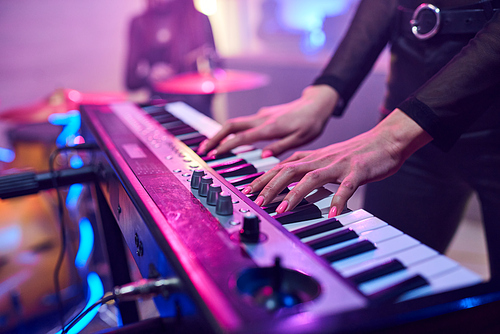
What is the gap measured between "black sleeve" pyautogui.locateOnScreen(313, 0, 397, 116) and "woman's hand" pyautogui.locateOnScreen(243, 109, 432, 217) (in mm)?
335

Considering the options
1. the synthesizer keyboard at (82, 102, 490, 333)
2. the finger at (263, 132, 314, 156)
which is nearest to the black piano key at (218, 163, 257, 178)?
the synthesizer keyboard at (82, 102, 490, 333)

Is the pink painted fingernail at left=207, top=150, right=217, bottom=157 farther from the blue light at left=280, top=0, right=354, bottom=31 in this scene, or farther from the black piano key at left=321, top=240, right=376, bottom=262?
the blue light at left=280, top=0, right=354, bottom=31

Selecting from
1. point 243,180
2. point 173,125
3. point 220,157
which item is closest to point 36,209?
point 173,125

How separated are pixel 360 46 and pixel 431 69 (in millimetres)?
200

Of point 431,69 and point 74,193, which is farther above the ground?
point 431,69

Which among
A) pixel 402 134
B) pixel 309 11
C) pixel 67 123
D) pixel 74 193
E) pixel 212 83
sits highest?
pixel 309 11

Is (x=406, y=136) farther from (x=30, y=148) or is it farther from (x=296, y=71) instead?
(x=296, y=71)

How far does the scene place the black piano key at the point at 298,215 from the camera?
0.54 metres

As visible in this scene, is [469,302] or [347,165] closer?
[469,302]

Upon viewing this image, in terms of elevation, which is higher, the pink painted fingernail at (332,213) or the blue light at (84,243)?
the pink painted fingernail at (332,213)

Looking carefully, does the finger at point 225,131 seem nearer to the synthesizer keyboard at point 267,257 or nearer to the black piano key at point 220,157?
the black piano key at point 220,157

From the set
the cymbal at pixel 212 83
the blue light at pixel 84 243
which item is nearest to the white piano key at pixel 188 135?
the blue light at pixel 84 243

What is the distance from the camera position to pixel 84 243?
191 cm

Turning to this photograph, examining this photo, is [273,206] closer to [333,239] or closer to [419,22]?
[333,239]
